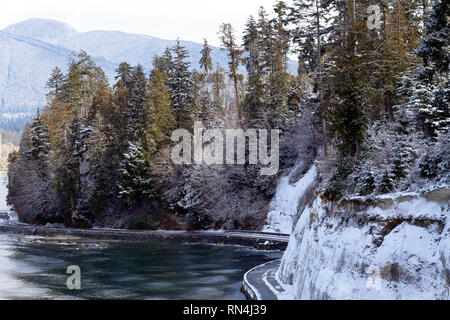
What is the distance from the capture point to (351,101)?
27516 mm

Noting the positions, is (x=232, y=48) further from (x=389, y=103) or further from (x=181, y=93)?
(x=389, y=103)

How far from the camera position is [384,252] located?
1452 centimetres

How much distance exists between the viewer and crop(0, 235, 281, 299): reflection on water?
27406 millimetres

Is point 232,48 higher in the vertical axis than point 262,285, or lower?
higher

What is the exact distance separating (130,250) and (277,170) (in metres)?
16.7

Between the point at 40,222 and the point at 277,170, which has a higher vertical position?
the point at 277,170

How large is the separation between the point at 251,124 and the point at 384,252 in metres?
39.4

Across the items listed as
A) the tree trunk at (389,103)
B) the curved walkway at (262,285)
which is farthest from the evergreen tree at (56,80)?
the curved walkway at (262,285)

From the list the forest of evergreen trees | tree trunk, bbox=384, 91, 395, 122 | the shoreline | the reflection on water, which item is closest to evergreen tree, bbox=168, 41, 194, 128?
the forest of evergreen trees

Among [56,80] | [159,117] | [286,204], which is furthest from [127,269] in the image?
[56,80]

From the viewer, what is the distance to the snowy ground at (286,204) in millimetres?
46156

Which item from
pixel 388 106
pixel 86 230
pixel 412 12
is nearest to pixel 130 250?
pixel 86 230
